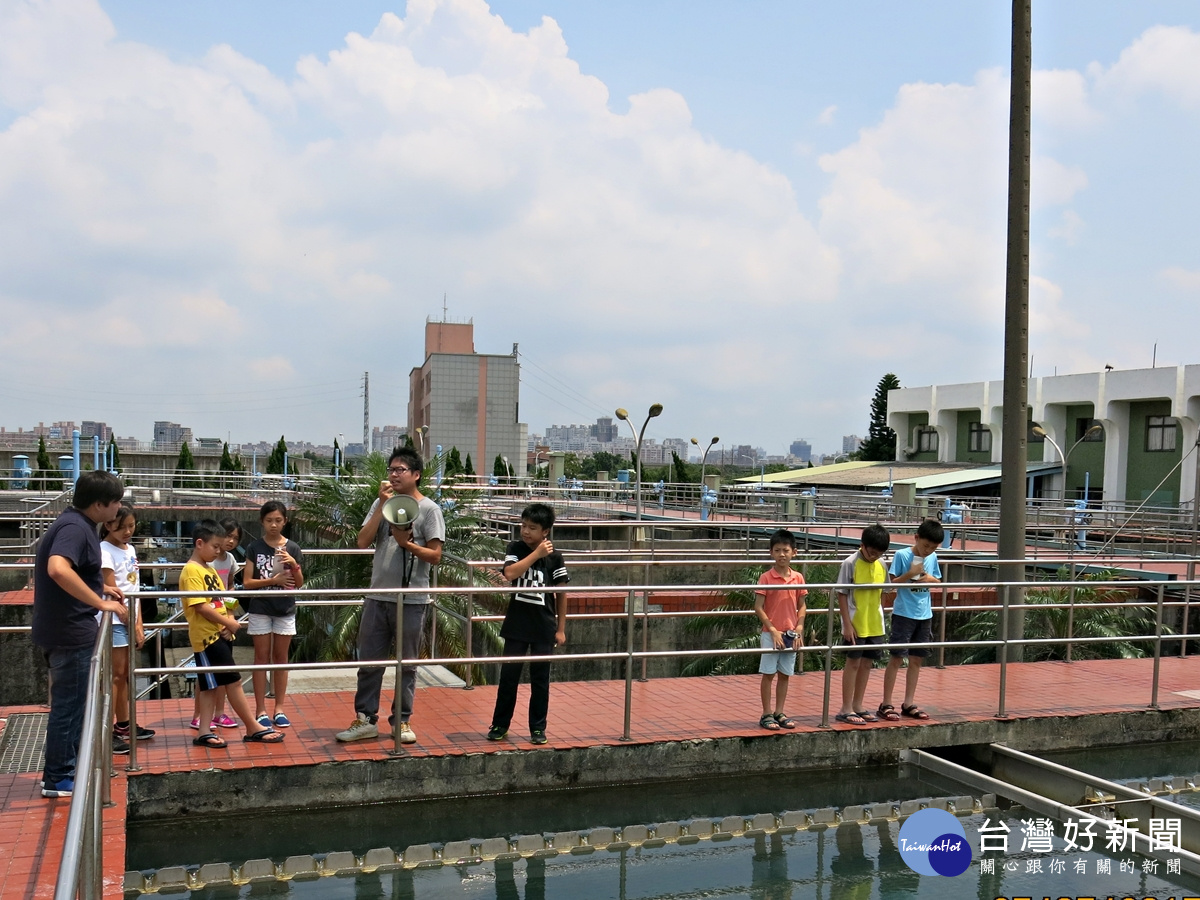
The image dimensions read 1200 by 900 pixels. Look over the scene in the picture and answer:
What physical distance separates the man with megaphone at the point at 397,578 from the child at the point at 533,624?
0.56m

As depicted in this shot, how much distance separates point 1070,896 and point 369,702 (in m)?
4.28

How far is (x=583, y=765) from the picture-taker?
23.3ft

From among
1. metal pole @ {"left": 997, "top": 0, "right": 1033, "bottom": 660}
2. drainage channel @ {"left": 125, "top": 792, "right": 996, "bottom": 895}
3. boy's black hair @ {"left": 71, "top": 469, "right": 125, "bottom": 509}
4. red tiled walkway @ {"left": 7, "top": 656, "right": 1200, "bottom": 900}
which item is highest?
metal pole @ {"left": 997, "top": 0, "right": 1033, "bottom": 660}

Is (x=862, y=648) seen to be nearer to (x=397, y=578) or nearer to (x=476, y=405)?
(x=397, y=578)

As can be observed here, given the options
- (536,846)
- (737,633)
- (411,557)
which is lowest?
(536,846)

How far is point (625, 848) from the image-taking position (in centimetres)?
621

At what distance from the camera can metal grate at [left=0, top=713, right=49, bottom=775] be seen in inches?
244

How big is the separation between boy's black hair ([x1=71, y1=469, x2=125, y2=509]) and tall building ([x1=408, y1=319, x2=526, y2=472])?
104 meters

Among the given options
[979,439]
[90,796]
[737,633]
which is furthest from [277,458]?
[90,796]

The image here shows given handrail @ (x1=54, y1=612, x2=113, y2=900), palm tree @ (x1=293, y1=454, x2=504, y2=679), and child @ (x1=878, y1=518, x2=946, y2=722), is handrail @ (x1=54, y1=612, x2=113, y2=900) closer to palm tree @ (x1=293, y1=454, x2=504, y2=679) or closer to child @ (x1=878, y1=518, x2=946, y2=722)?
child @ (x1=878, y1=518, x2=946, y2=722)

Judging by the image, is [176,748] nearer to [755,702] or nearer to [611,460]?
[755,702]

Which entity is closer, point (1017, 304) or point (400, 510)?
point (400, 510)

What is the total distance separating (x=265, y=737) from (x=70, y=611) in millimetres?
1891

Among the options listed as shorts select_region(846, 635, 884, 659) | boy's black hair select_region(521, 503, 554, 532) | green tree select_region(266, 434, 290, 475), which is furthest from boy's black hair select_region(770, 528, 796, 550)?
green tree select_region(266, 434, 290, 475)
